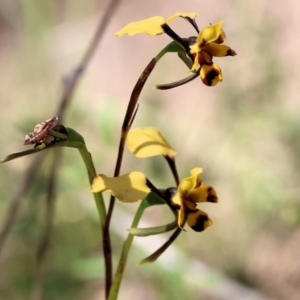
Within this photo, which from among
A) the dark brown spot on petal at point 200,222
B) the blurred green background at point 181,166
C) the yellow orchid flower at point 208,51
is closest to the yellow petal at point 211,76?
the yellow orchid flower at point 208,51

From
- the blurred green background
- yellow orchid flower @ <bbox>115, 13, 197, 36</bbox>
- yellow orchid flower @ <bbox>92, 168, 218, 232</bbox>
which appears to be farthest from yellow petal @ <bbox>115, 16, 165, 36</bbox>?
the blurred green background

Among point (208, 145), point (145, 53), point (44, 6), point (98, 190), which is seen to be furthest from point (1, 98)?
point (98, 190)

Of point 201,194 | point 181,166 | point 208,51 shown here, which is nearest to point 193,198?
point 201,194

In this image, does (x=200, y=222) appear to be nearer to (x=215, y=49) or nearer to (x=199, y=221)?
(x=199, y=221)

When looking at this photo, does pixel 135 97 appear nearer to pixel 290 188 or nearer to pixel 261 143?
pixel 290 188

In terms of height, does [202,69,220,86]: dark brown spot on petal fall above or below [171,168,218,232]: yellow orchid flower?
above

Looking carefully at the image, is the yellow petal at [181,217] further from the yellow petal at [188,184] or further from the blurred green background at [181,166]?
the blurred green background at [181,166]

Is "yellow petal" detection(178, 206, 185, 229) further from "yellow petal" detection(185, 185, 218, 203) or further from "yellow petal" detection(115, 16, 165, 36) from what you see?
"yellow petal" detection(115, 16, 165, 36)

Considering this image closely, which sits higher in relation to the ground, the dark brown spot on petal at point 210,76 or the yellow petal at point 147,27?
the yellow petal at point 147,27
